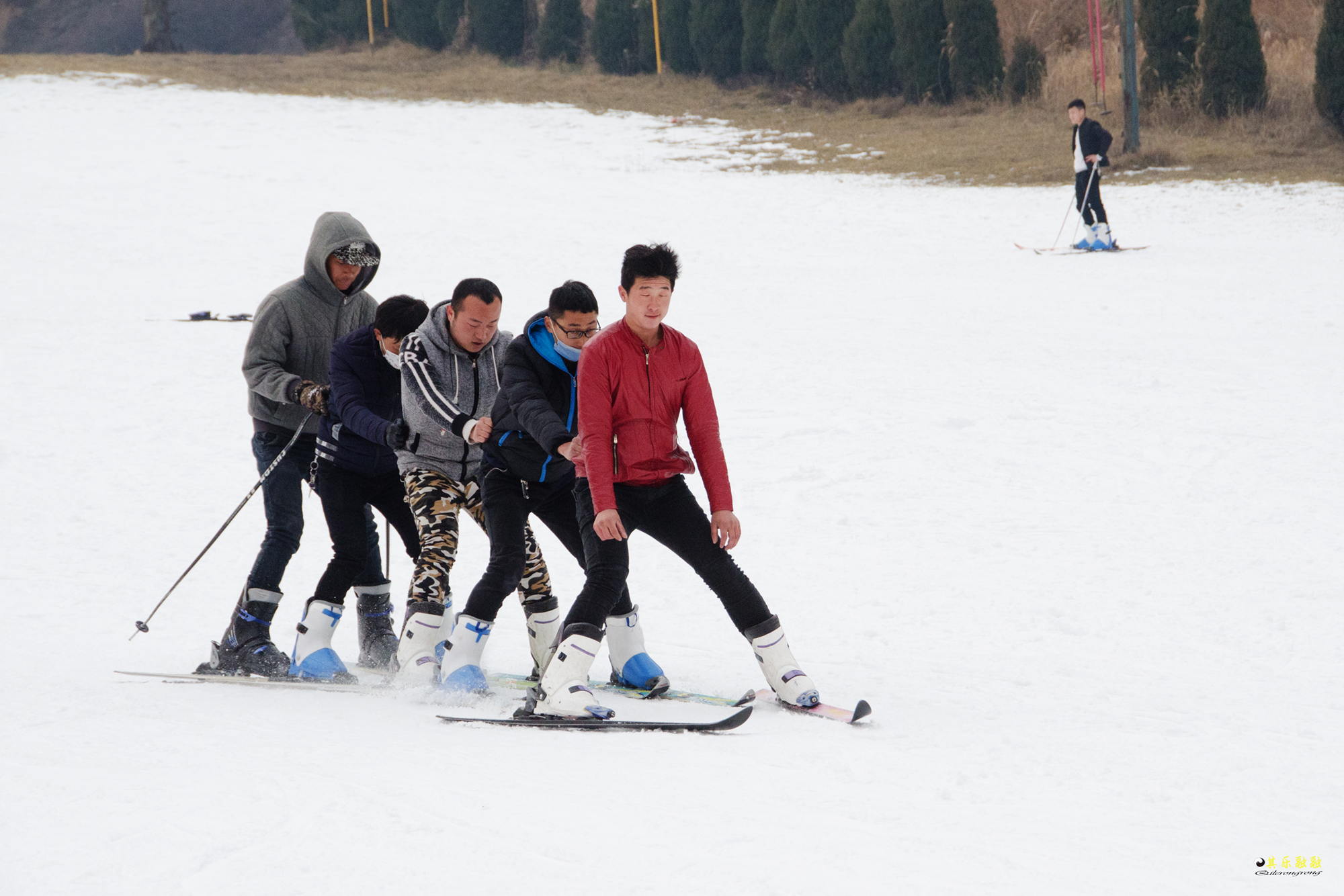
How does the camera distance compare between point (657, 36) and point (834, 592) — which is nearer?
point (834, 592)

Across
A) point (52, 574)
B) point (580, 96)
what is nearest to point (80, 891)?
point (52, 574)

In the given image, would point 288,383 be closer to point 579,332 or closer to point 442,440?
point 442,440

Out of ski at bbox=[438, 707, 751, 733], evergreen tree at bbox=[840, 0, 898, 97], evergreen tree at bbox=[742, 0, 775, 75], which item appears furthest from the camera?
evergreen tree at bbox=[742, 0, 775, 75]

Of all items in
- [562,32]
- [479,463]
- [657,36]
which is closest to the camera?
[479,463]

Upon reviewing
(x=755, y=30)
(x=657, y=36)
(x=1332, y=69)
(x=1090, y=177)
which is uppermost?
(x=657, y=36)

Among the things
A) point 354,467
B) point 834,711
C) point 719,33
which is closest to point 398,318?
point 354,467

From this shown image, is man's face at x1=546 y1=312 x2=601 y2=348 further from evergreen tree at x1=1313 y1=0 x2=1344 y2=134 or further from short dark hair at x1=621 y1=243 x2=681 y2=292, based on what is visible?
evergreen tree at x1=1313 y1=0 x2=1344 y2=134

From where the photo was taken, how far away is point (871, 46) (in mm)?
26906

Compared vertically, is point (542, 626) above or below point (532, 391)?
below

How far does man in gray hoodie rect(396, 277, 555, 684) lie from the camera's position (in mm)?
4266

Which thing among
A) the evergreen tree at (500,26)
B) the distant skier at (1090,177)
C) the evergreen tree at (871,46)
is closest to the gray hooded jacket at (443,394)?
the distant skier at (1090,177)

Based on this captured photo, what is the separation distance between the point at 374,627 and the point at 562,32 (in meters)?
31.3

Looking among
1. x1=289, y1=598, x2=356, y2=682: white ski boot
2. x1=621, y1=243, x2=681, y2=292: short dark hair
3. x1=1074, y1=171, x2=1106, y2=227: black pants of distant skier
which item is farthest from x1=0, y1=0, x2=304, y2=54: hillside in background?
x1=621, y1=243, x2=681, y2=292: short dark hair

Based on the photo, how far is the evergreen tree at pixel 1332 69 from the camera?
63.6 feet
